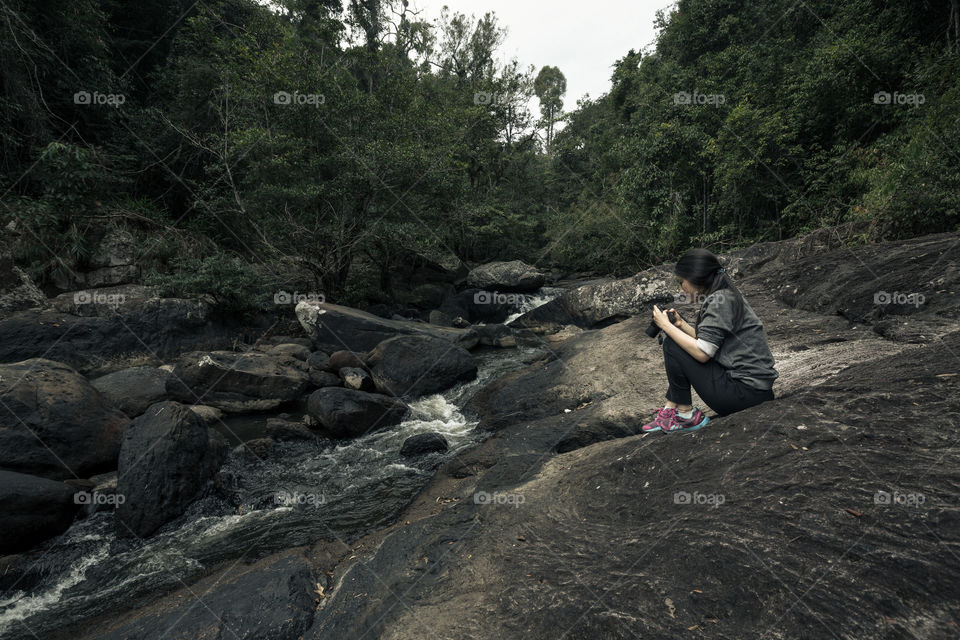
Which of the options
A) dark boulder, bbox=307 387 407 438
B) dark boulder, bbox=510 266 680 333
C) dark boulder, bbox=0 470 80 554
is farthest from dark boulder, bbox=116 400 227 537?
dark boulder, bbox=510 266 680 333

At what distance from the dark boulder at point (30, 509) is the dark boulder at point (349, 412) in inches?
122

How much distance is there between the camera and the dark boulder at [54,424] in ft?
16.5

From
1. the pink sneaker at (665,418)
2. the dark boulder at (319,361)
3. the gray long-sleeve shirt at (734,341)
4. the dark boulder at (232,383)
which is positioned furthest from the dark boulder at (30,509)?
the gray long-sleeve shirt at (734,341)

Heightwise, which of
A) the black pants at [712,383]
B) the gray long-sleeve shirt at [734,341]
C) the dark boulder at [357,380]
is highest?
the gray long-sleeve shirt at [734,341]

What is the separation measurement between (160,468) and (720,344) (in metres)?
6.08

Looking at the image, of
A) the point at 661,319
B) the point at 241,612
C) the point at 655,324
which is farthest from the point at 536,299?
the point at 241,612

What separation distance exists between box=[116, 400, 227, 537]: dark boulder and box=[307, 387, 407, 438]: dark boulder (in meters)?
1.88

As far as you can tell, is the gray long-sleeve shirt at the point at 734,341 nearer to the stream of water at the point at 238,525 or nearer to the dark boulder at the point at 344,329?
the stream of water at the point at 238,525

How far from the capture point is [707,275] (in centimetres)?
328

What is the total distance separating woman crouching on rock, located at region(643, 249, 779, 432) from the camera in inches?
125

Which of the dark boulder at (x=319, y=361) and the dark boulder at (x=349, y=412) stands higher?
the dark boulder at (x=319, y=361)

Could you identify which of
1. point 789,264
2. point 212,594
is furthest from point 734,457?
point 789,264

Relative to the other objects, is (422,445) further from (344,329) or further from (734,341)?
(344,329)

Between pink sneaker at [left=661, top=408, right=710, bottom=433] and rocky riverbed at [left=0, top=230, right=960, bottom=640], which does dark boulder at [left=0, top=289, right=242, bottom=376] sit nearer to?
rocky riverbed at [left=0, top=230, right=960, bottom=640]
